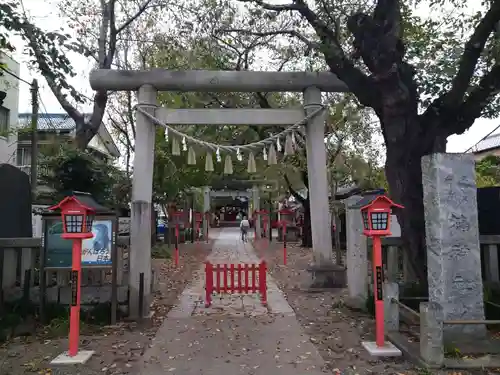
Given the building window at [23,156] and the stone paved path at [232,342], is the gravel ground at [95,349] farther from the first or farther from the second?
the building window at [23,156]

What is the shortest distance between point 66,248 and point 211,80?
15.6ft

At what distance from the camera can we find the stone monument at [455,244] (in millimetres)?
6195

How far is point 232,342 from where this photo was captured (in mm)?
6754

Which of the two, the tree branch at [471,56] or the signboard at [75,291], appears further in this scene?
the tree branch at [471,56]

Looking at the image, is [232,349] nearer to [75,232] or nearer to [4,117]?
[75,232]

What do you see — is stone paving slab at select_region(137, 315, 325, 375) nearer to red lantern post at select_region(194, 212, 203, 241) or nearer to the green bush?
the green bush

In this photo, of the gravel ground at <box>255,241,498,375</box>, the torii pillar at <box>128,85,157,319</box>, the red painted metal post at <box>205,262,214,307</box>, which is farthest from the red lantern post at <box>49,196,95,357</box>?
the red painted metal post at <box>205,262,214,307</box>

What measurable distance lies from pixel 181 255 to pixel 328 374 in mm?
16008

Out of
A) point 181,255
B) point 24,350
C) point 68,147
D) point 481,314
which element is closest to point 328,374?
point 481,314

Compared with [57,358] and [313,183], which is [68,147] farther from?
[57,358]

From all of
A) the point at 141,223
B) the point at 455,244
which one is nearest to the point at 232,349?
the point at 141,223

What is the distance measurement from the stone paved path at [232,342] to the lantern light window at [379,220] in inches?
77.2

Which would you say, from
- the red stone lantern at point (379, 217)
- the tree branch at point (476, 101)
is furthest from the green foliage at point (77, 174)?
the tree branch at point (476, 101)

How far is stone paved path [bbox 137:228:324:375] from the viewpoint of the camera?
18.5ft
